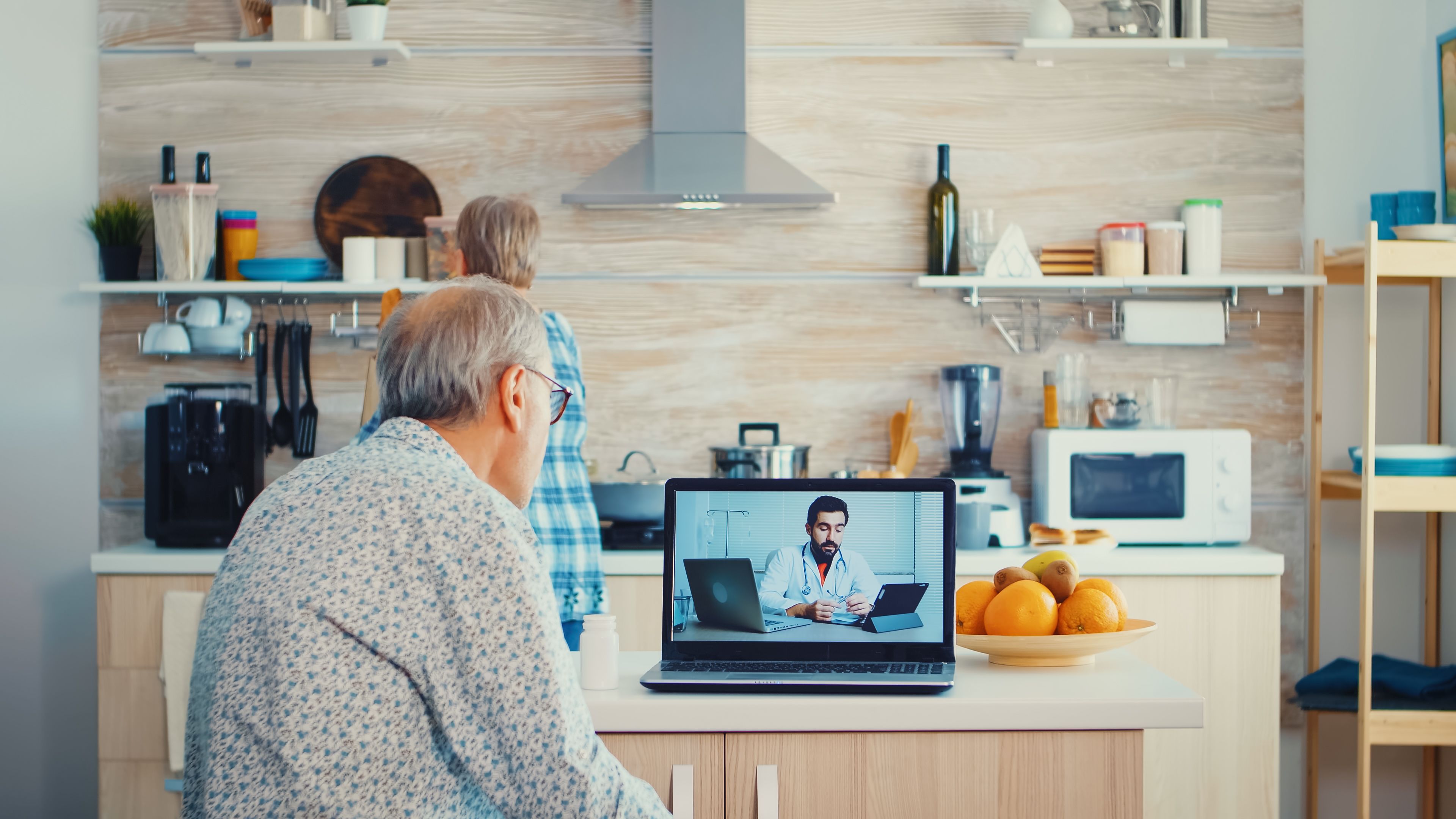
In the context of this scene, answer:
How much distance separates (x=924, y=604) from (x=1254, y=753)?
1.64 m

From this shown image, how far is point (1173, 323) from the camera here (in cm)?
314

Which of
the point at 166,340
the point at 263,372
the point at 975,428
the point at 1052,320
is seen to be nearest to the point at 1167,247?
the point at 1052,320

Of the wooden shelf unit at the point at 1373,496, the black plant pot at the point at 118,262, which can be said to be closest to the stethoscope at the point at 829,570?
the wooden shelf unit at the point at 1373,496

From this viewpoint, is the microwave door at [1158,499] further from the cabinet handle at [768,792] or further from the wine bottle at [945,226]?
the cabinet handle at [768,792]

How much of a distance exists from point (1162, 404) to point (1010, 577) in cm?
166

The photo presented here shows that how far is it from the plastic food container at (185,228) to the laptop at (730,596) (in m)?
2.17

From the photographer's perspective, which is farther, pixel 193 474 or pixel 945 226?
pixel 945 226

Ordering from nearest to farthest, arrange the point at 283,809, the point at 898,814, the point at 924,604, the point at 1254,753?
the point at 283,809, the point at 898,814, the point at 924,604, the point at 1254,753

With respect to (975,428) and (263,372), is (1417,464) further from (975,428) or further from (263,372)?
(263,372)

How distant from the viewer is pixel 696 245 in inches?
127

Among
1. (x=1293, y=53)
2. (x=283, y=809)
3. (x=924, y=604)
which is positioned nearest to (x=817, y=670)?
(x=924, y=604)

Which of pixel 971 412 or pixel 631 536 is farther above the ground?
pixel 971 412

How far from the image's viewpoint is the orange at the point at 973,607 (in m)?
1.61

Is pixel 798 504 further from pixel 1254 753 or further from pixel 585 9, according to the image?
pixel 585 9
